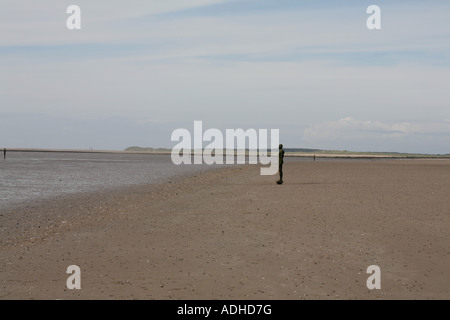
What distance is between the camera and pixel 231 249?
41.3 ft

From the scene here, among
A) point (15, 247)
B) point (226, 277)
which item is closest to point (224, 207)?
point (15, 247)

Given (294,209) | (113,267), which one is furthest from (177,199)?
(113,267)

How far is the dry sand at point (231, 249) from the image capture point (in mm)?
9367

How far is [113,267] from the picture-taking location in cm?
1091

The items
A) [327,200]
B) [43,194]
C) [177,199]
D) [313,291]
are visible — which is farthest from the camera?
[43,194]

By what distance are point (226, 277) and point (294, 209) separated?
9637mm

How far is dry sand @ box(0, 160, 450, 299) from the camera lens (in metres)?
9.37

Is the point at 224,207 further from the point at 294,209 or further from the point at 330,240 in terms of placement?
the point at 330,240

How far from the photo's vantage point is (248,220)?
55.7 feet

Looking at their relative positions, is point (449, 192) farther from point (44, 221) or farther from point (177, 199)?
point (44, 221)

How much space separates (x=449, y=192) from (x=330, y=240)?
14.4 metres

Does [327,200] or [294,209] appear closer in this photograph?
[294,209]
